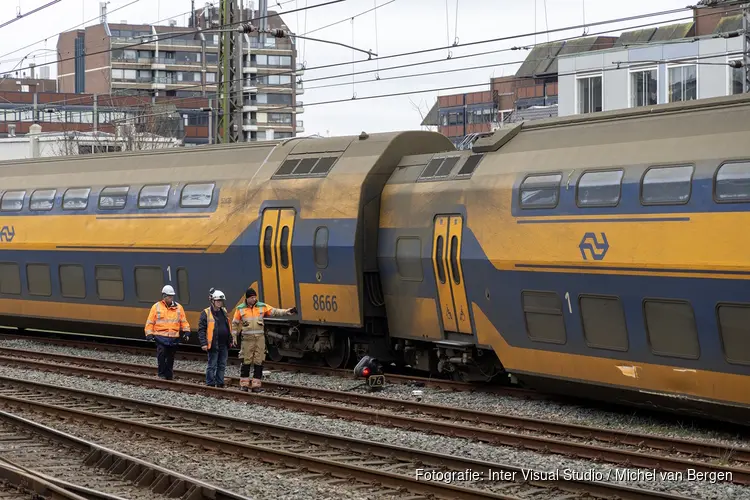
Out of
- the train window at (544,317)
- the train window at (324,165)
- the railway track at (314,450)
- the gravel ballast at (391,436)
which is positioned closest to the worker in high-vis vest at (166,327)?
the gravel ballast at (391,436)

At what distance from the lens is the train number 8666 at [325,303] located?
2016cm

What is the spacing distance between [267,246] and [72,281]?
6.99 meters

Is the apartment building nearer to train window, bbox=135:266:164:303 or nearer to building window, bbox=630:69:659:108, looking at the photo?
building window, bbox=630:69:659:108

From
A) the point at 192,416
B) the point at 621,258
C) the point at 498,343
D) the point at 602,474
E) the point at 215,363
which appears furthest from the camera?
the point at 215,363

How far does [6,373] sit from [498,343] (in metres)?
10.3

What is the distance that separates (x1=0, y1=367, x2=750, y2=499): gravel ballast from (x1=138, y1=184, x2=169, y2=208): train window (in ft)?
15.2

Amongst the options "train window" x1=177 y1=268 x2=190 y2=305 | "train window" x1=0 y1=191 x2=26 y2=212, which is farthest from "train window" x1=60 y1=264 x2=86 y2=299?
"train window" x1=177 y1=268 x2=190 y2=305

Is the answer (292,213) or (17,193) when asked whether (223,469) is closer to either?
(292,213)

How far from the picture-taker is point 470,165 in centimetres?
1806

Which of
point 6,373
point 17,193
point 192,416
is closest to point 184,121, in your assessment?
point 17,193

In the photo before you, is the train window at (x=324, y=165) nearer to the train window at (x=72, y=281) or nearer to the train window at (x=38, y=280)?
the train window at (x=72, y=281)

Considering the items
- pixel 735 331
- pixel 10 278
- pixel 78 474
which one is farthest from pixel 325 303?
pixel 10 278

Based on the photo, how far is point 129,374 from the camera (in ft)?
69.0

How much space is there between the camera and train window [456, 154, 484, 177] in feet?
58.8
